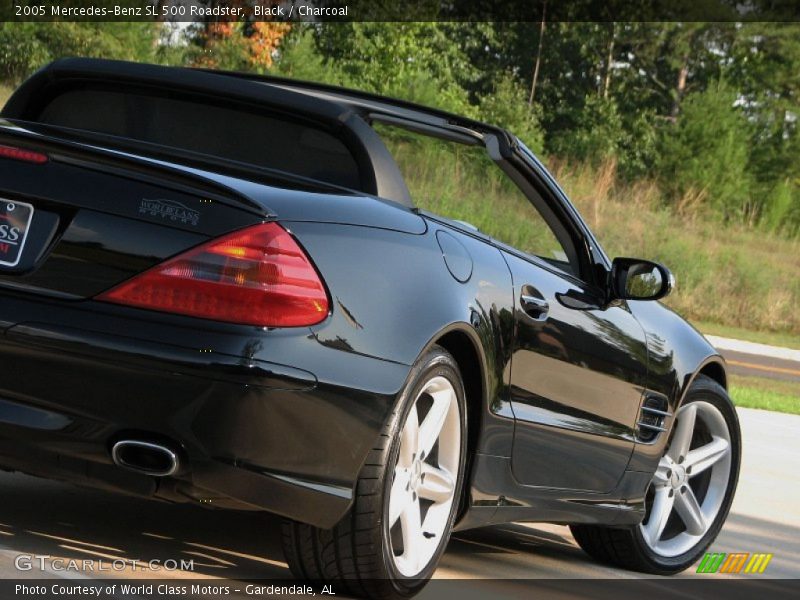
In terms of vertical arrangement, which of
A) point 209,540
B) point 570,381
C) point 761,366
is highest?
point 570,381

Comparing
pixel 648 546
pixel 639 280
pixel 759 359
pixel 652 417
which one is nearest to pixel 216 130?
pixel 639 280

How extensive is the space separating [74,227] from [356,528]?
105 centimetres

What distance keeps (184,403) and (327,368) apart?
14.2 inches

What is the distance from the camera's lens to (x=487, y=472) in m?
4.43

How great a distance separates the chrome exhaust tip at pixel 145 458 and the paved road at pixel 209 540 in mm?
479

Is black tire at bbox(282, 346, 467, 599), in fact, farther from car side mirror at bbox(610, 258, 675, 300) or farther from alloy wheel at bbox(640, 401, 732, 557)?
alloy wheel at bbox(640, 401, 732, 557)

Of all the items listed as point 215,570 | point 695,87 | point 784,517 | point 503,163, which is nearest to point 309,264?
point 215,570

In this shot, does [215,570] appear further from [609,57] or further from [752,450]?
[609,57]

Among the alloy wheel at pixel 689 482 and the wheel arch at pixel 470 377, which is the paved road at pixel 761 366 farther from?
the wheel arch at pixel 470 377

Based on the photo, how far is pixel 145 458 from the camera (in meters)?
3.54

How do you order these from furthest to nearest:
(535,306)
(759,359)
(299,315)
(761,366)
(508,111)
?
(508,111), (759,359), (761,366), (535,306), (299,315)

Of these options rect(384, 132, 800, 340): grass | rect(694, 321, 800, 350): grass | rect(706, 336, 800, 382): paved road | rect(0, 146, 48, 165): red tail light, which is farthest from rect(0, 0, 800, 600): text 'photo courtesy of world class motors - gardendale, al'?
rect(694, 321, 800, 350): grass

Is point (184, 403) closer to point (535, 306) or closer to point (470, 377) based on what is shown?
point (470, 377)
